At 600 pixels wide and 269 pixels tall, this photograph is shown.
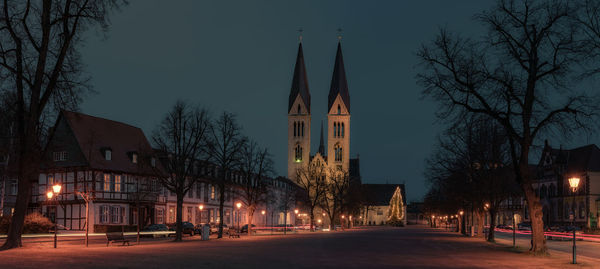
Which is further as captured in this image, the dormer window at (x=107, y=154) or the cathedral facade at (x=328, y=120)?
the cathedral facade at (x=328, y=120)

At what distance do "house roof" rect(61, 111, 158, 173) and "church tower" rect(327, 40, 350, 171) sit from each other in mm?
69801

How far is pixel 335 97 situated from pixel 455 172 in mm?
81473

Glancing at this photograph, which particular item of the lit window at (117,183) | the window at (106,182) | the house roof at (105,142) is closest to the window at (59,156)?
the house roof at (105,142)

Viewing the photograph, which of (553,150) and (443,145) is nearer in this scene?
(443,145)

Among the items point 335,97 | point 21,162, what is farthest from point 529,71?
point 335,97

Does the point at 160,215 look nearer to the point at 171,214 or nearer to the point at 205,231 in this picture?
the point at 171,214

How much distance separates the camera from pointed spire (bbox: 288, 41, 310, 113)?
431 feet

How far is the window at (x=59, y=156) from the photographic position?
5988 centimetres

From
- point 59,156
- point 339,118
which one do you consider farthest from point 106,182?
point 339,118

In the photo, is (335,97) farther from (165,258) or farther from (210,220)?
(165,258)

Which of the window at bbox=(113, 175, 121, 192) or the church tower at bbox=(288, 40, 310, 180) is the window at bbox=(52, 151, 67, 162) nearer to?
the window at bbox=(113, 175, 121, 192)

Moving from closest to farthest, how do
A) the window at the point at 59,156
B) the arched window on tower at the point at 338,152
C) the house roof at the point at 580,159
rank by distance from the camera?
the window at the point at 59,156 < the house roof at the point at 580,159 < the arched window on tower at the point at 338,152

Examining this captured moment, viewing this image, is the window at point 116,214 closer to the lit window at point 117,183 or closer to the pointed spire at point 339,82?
the lit window at point 117,183

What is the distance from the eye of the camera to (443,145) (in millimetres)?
56406
